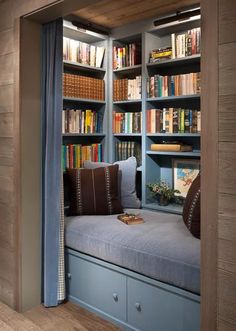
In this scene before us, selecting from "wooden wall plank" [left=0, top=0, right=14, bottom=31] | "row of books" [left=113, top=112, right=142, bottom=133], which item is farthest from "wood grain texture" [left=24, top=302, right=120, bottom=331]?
"wooden wall plank" [left=0, top=0, right=14, bottom=31]

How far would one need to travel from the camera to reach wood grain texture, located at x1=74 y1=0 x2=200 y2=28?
3.07m

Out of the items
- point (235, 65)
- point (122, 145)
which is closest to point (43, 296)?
point (122, 145)

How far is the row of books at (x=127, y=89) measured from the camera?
354 centimetres

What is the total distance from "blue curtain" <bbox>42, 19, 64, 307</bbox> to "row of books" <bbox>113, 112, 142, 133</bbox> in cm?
106

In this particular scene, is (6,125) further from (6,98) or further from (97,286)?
(97,286)

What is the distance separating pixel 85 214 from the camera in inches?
121

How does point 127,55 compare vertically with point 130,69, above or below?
above

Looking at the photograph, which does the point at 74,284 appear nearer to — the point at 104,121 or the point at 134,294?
the point at 134,294

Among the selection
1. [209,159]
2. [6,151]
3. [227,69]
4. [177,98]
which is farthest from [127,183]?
[227,69]

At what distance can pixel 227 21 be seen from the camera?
1513mm

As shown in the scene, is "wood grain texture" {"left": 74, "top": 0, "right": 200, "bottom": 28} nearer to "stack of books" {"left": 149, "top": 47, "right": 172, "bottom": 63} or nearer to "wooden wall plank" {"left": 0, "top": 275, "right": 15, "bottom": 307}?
"stack of books" {"left": 149, "top": 47, "right": 172, "bottom": 63}

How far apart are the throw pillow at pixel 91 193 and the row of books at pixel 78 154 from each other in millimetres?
314

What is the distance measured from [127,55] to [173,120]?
0.86 metres

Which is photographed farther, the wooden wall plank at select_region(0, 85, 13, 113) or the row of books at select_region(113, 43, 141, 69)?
the row of books at select_region(113, 43, 141, 69)
